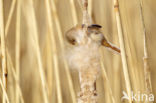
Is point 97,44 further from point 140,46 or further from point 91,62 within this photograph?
point 140,46

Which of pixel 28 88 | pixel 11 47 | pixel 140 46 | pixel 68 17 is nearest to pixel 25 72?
pixel 28 88

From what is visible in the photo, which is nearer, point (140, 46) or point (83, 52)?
point (83, 52)

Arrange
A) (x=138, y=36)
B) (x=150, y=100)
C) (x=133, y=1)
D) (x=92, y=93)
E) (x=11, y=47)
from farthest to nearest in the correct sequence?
(x=11, y=47), (x=133, y=1), (x=138, y=36), (x=150, y=100), (x=92, y=93)

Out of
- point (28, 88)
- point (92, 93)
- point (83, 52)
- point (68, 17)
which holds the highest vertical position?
point (68, 17)

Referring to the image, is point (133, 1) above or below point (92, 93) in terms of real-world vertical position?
above

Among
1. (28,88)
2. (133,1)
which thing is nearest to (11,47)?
(28,88)

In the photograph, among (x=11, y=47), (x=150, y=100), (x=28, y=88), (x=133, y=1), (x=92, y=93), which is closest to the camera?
(x=92, y=93)

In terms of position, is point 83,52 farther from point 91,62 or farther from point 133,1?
point 133,1
